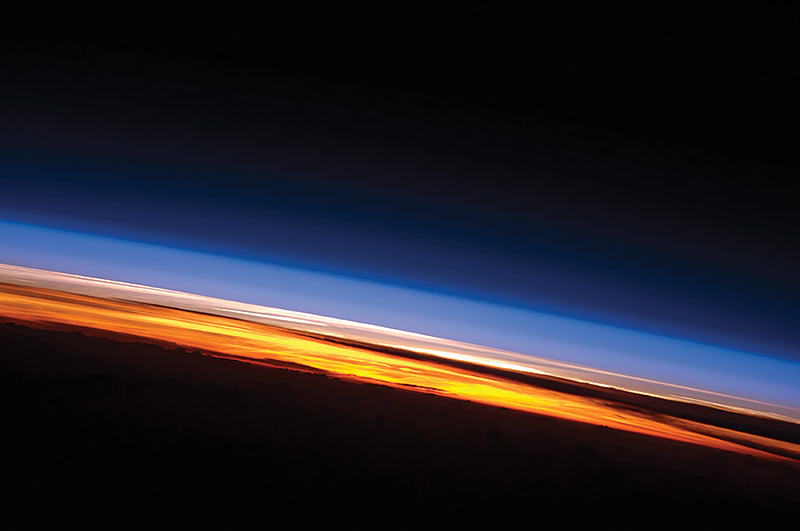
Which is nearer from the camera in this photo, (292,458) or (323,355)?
(292,458)

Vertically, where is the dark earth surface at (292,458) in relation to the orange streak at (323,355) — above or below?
below

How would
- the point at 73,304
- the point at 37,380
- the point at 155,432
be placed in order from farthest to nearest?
the point at 73,304 < the point at 37,380 < the point at 155,432

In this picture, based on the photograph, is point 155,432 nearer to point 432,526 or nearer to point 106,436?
point 106,436

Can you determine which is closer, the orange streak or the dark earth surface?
the dark earth surface

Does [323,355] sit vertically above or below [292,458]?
above

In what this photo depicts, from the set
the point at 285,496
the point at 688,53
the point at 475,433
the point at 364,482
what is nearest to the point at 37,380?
the point at 285,496

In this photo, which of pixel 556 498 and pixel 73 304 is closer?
pixel 556 498

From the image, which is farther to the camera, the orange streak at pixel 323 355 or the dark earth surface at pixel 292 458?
the orange streak at pixel 323 355

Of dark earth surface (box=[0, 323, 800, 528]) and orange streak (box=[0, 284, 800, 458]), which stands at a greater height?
orange streak (box=[0, 284, 800, 458])
